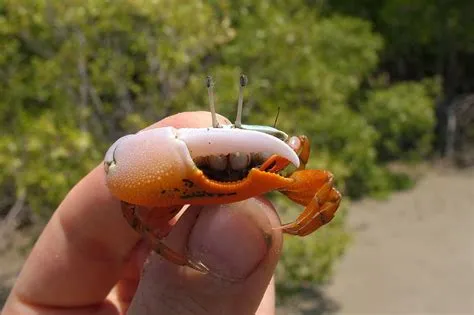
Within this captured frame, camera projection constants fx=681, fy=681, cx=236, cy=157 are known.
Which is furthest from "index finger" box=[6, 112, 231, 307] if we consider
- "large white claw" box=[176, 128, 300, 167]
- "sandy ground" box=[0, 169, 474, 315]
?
"sandy ground" box=[0, 169, 474, 315]

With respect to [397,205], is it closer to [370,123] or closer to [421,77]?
[370,123]

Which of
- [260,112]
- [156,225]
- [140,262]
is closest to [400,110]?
[260,112]

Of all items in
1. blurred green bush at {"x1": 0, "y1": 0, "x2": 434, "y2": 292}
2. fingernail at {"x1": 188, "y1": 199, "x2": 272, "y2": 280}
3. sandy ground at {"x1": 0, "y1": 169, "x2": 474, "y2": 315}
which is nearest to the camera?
fingernail at {"x1": 188, "y1": 199, "x2": 272, "y2": 280}

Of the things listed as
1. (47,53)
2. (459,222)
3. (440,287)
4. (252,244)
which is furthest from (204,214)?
(459,222)

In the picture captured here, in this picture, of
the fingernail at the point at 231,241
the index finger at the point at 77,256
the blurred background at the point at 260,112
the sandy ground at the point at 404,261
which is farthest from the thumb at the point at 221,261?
the sandy ground at the point at 404,261

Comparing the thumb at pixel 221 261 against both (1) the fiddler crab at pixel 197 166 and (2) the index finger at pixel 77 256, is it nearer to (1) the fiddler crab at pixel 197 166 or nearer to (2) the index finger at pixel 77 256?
(1) the fiddler crab at pixel 197 166

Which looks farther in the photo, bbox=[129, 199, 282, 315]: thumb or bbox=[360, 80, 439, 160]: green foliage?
bbox=[360, 80, 439, 160]: green foliage

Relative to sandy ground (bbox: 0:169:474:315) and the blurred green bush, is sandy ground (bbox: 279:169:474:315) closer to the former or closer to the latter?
sandy ground (bbox: 0:169:474:315)

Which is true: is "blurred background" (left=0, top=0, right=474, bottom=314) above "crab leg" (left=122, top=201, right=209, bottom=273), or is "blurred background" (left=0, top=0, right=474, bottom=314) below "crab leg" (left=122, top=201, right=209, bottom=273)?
below
